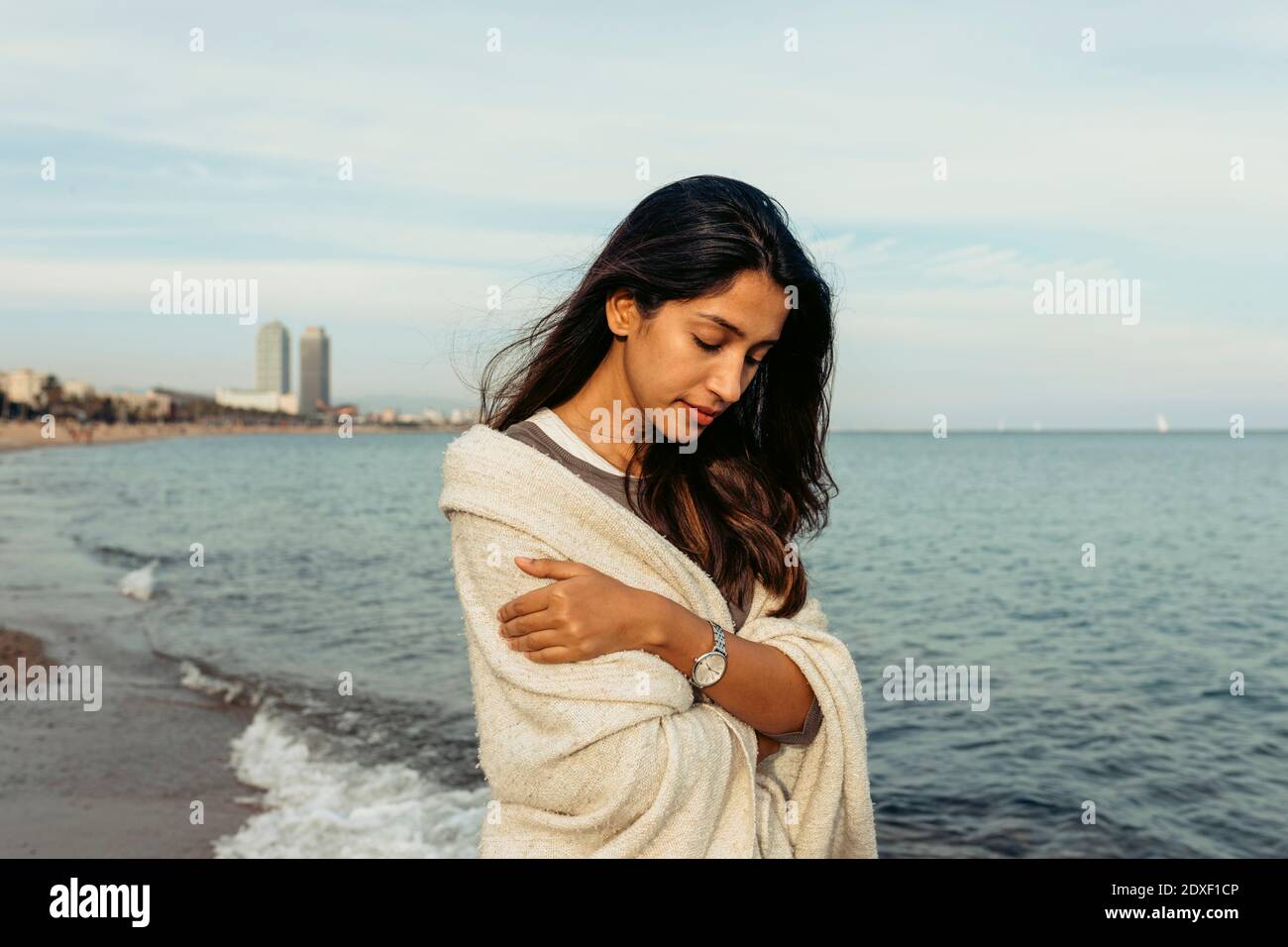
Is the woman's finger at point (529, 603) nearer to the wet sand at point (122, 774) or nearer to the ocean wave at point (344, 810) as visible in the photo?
the ocean wave at point (344, 810)

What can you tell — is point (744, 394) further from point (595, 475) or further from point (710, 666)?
point (710, 666)

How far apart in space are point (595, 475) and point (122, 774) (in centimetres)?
726

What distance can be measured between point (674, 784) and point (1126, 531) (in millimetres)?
35498

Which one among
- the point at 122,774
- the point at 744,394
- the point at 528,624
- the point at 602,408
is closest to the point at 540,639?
the point at 528,624

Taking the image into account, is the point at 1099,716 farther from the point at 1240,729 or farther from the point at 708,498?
the point at 708,498

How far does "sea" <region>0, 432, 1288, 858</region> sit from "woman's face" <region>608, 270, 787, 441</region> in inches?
28.4

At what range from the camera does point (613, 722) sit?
2.01 m

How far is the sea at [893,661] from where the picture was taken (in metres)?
8.38

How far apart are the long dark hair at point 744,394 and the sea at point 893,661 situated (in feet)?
0.92

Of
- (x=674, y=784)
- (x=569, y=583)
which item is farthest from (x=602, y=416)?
(x=674, y=784)

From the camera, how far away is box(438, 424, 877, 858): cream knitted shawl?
6.64ft

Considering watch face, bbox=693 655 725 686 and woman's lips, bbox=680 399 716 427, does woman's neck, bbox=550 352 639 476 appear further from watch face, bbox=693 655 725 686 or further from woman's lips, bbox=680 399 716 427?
watch face, bbox=693 655 725 686

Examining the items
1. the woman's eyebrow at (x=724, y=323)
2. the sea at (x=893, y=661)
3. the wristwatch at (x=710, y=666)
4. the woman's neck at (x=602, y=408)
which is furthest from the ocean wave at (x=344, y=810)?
the woman's eyebrow at (x=724, y=323)

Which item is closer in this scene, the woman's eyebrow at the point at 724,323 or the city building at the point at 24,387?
the woman's eyebrow at the point at 724,323
